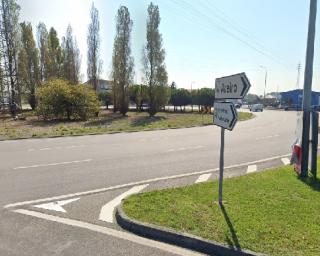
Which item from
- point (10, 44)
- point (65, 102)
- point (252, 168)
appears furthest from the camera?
point (10, 44)

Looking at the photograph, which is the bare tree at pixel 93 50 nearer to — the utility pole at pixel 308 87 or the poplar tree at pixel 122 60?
the poplar tree at pixel 122 60

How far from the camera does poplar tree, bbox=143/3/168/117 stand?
126ft

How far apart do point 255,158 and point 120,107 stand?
93.2ft

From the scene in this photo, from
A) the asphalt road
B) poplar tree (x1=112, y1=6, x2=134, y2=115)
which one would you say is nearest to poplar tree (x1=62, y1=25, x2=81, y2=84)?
poplar tree (x1=112, y1=6, x2=134, y2=115)

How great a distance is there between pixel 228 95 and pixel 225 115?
1.07ft

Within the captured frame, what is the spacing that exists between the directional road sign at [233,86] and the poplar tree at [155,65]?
106 ft

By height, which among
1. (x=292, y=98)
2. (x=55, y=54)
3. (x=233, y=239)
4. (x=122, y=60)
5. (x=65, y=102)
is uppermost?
(x=55, y=54)

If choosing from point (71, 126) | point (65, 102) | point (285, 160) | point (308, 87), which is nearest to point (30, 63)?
point (65, 102)

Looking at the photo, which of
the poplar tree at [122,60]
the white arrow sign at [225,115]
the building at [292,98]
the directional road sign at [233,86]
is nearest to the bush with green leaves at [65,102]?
the poplar tree at [122,60]

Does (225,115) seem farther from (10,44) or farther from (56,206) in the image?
(10,44)

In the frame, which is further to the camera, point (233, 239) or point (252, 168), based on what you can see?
point (252, 168)

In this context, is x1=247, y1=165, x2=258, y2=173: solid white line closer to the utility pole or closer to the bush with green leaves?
the utility pole

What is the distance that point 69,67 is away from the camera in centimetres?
5303

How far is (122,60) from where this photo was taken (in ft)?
129
